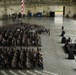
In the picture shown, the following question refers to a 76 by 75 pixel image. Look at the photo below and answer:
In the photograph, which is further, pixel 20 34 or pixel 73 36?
pixel 73 36

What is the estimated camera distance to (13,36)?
3541 centimetres

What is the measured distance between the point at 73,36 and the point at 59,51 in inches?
361

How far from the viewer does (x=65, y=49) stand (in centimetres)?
3183

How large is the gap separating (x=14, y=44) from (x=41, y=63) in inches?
350

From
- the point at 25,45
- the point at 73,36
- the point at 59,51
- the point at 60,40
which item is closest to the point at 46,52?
the point at 59,51

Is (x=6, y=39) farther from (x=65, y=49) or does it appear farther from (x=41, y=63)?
(x=41, y=63)

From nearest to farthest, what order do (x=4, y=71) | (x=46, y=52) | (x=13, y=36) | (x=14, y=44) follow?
1. (x=4, y=71)
2. (x=46, y=52)
3. (x=14, y=44)
4. (x=13, y=36)

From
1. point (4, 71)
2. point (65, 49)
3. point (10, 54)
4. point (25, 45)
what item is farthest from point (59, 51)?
point (4, 71)

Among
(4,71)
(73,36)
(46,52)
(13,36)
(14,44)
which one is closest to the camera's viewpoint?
(4,71)

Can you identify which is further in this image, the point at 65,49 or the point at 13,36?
the point at 13,36

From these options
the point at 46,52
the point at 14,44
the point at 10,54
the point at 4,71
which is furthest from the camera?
the point at 14,44

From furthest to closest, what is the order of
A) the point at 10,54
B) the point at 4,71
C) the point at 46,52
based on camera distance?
the point at 46,52 < the point at 10,54 < the point at 4,71

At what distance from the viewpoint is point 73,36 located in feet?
130

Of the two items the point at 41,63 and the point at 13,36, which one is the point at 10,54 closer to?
the point at 41,63
